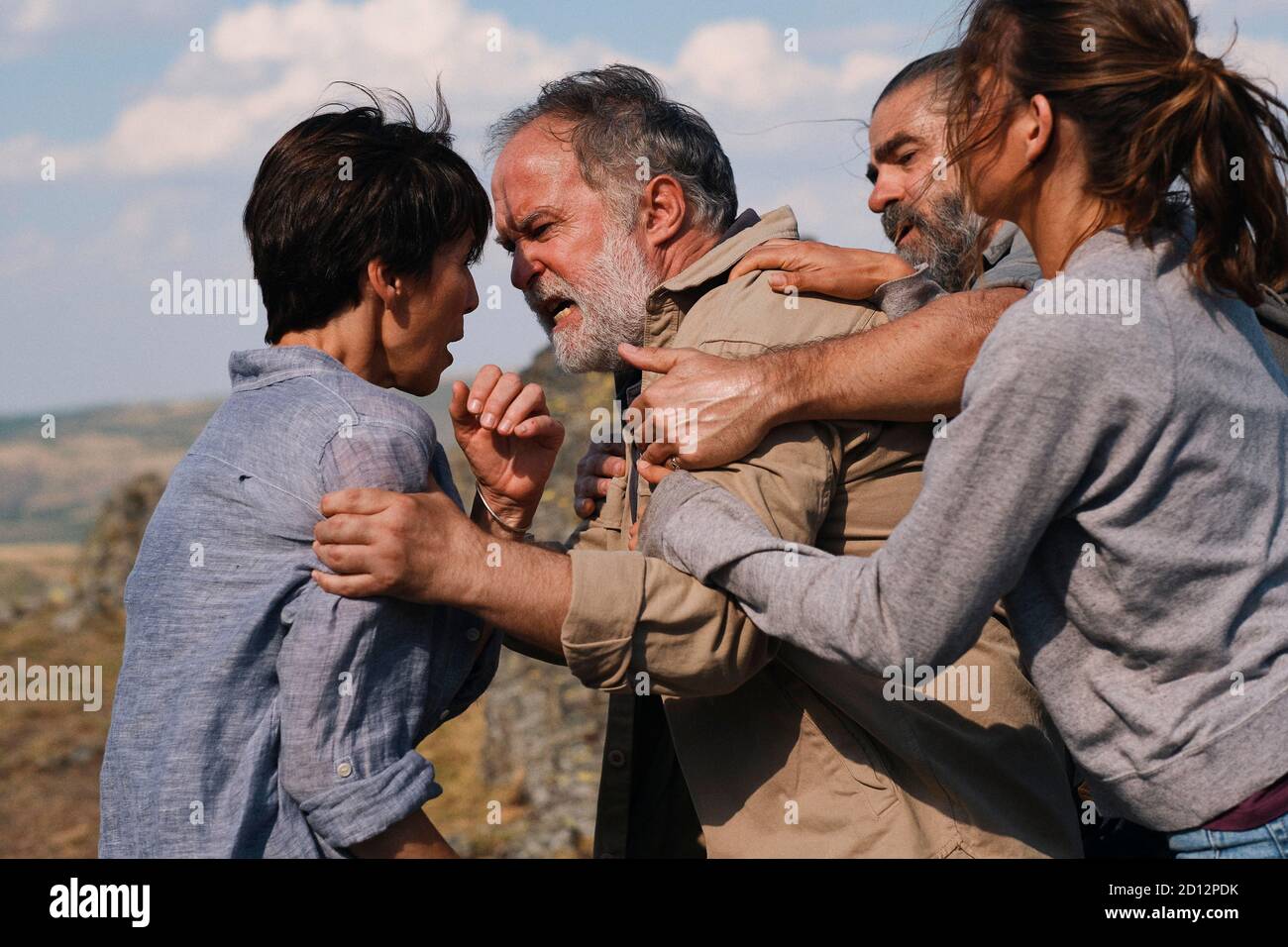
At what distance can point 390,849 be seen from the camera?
2.55m

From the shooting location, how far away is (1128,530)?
2.17 meters

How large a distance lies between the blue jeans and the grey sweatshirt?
57 mm

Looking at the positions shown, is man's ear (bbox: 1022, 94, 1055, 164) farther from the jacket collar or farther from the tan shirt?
the jacket collar

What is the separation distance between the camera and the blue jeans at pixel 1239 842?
7.19 ft

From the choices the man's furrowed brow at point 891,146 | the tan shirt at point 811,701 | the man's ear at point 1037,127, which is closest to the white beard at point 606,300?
the tan shirt at point 811,701

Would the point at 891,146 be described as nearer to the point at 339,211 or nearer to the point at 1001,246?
the point at 1001,246

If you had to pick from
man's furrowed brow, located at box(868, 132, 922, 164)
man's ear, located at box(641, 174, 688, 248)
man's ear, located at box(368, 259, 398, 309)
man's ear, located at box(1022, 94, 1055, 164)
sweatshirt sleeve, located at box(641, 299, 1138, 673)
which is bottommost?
sweatshirt sleeve, located at box(641, 299, 1138, 673)

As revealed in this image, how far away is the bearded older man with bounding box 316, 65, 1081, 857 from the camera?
2.61 meters

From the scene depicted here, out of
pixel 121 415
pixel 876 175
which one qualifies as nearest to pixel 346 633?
pixel 876 175

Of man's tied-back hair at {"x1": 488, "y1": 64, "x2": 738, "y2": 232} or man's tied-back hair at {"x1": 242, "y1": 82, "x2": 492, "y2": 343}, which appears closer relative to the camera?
man's tied-back hair at {"x1": 242, "y1": 82, "x2": 492, "y2": 343}

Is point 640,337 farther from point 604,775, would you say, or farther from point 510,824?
point 510,824

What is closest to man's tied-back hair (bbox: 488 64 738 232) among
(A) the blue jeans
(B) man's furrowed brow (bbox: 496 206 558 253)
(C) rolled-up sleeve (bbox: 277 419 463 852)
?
(B) man's furrowed brow (bbox: 496 206 558 253)

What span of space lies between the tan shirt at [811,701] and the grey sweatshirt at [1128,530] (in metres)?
0.41

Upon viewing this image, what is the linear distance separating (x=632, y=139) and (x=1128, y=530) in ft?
6.99
